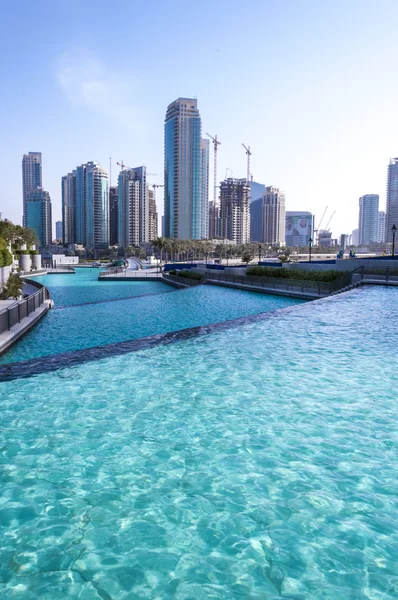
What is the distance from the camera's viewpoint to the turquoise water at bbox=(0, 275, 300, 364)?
1741 cm

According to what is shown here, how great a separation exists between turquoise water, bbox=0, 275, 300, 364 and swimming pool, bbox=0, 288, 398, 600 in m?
5.75

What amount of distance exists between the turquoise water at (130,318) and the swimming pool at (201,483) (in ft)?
18.9

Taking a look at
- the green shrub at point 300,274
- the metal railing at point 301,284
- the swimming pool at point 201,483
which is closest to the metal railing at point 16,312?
the swimming pool at point 201,483

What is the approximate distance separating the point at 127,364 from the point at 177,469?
6.26 meters

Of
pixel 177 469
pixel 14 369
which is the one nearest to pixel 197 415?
pixel 177 469

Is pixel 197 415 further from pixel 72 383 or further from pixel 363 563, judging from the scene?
pixel 363 563

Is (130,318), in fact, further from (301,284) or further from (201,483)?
(201,483)

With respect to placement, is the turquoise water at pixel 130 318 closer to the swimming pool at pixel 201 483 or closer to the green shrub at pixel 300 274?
the green shrub at pixel 300 274

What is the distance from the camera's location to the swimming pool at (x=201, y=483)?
14.9 feet

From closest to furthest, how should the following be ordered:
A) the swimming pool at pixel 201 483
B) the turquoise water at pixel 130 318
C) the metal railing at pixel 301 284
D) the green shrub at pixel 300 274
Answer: the swimming pool at pixel 201 483 < the turquoise water at pixel 130 318 < the metal railing at pixel 301 284 < the green shrub at pixel 300 274

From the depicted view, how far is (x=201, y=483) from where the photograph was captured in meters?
6.32

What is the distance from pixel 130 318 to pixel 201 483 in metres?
18.1

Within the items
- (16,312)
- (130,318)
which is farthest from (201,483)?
(130,318)

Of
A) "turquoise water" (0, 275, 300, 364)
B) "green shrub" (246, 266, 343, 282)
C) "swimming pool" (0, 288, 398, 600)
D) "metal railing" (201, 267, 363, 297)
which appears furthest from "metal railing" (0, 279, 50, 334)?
"green shrub" (246, 266, 343, 282)
